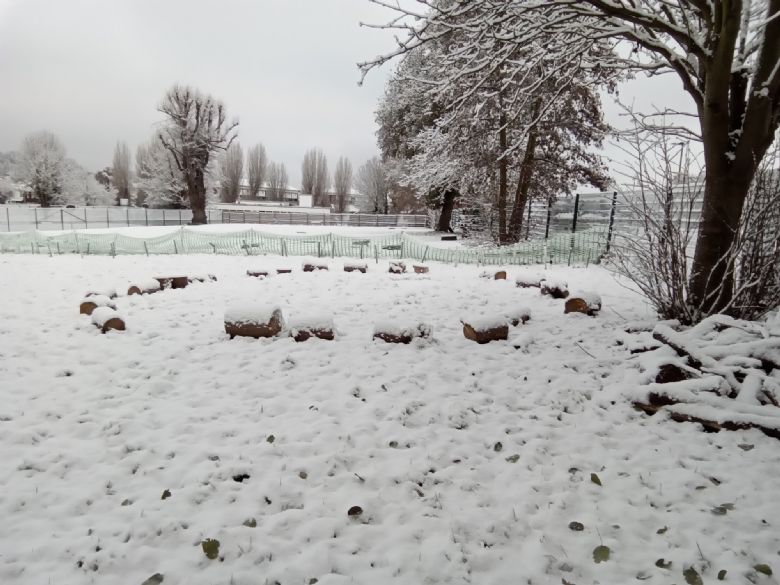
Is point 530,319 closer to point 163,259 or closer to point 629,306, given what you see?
point 629,306

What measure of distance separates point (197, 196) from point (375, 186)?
2130 cm

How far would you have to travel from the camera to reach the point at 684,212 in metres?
4.63

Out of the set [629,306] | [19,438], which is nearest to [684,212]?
[629,306]

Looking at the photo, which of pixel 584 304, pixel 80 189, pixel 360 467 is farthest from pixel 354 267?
pixel 80 189

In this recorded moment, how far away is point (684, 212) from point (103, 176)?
82.3 m

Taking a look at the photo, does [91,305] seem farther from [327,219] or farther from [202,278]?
[327,219]

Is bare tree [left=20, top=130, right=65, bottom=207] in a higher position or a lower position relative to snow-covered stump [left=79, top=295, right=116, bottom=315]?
higher

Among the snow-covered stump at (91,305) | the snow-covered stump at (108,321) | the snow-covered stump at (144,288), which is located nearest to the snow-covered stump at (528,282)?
the snow-covered stump at (108,321)

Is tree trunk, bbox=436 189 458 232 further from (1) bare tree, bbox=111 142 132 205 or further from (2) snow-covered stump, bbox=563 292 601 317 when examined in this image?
(1) bare tree, bbox=111 142 132 205

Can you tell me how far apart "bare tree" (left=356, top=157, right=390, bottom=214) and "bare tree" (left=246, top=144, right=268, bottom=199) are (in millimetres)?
21160

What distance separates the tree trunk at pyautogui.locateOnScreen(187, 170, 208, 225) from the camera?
3286cm

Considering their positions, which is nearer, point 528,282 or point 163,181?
point 528,282

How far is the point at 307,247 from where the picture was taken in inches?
538

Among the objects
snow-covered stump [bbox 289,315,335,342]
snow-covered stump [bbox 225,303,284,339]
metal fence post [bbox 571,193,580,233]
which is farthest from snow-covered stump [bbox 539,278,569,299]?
metal fence post [bbox 571,193,580,233]
